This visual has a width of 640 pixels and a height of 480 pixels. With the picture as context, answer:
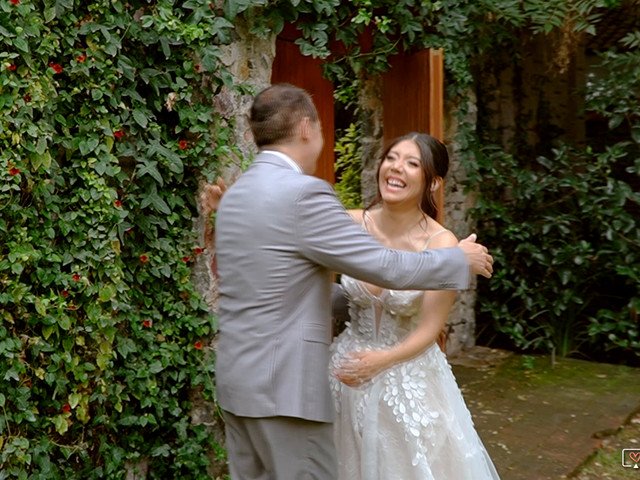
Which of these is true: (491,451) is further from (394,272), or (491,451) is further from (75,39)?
(75,39)

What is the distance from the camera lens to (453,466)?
279 cm

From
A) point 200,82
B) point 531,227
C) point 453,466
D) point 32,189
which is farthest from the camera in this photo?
point 531,227

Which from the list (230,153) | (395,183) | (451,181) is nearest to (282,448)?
(395,183)

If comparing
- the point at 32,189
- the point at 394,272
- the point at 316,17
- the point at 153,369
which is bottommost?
the point at 153,369

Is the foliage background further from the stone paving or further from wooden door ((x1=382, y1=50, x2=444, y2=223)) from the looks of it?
the stone paving

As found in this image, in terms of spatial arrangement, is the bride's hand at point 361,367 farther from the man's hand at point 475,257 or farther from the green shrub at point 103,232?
the green shrub at point 103,232

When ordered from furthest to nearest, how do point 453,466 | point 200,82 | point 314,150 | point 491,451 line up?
point 491,451
point 200,82
point 453,466
point 314,150

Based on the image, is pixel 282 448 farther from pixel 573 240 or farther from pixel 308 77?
pixel 573 240

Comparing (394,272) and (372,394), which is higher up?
(394,272)

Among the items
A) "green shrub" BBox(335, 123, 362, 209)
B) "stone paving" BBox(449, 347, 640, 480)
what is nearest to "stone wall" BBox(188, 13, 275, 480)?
"stone paving" BBox(449, 347, 640, 480)

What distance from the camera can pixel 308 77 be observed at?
5.56 metres

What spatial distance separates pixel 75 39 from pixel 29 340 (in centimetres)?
125

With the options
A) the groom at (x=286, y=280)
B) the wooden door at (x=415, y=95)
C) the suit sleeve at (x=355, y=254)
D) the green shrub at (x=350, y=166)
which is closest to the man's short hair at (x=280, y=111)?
the groom at (x=286, y=280)

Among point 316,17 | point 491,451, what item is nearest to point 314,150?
point 316,17
